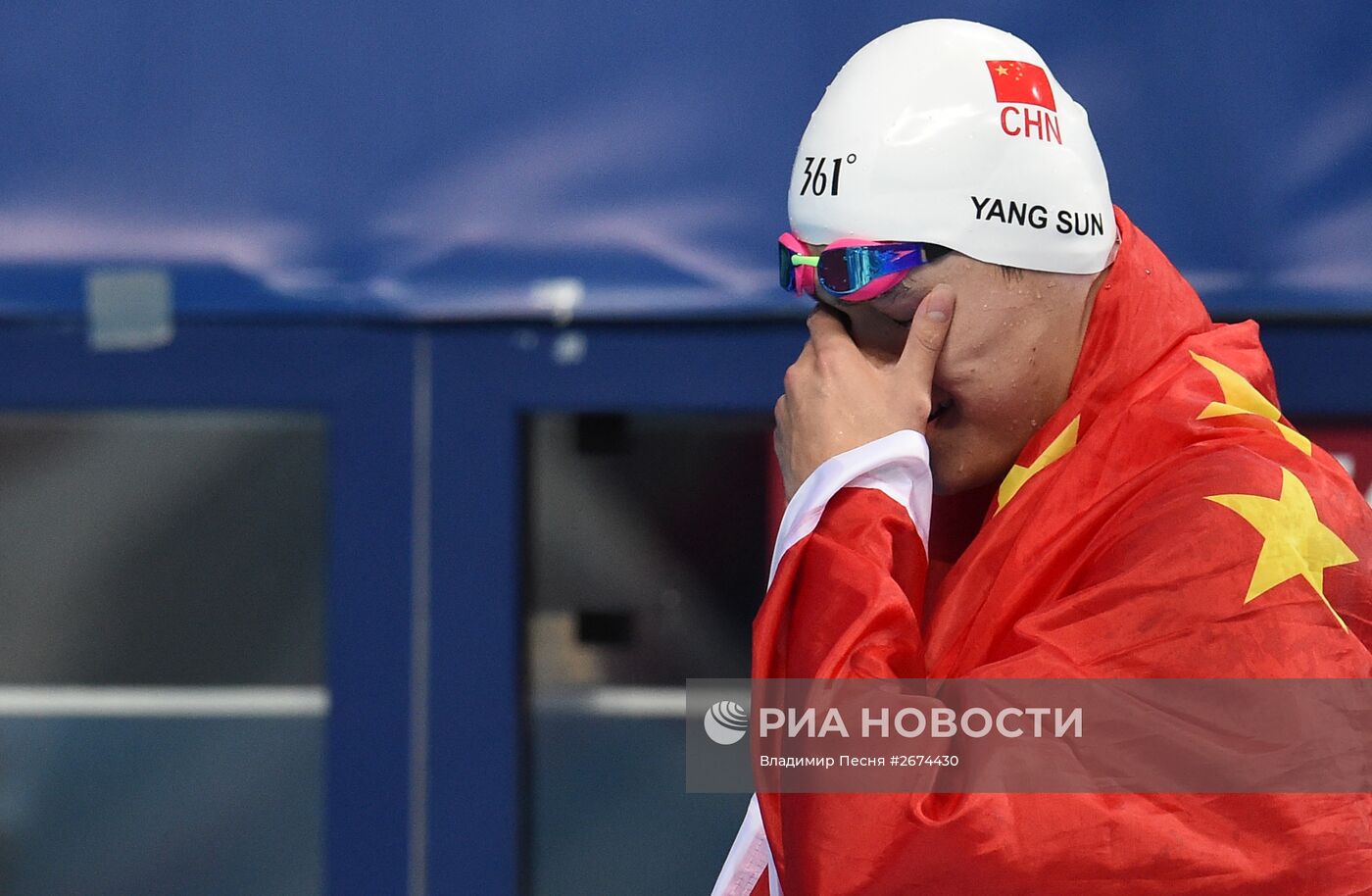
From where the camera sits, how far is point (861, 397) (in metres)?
0.95

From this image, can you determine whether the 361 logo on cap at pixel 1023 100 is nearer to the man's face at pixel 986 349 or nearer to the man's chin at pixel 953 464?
the man's face at pixel 986 349

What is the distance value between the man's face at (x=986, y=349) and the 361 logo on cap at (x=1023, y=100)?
3.7 inches

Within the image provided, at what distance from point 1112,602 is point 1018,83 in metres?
0.36

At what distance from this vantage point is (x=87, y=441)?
1.97 m

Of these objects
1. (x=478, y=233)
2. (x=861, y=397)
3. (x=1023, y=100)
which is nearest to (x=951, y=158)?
(x=1023, y=100)

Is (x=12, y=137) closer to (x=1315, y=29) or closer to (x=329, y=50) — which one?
(x=329, y=50)

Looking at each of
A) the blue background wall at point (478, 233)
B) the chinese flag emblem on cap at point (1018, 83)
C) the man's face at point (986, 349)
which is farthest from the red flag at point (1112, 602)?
the blue background wall at point (478, 233)

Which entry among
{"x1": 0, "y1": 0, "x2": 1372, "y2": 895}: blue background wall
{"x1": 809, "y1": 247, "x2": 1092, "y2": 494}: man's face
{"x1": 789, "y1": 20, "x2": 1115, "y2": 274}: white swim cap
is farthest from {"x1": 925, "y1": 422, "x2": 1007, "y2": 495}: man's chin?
{"x1": 0, "y1": 0, "x2": 1372, "y2": 895}: blue background wall

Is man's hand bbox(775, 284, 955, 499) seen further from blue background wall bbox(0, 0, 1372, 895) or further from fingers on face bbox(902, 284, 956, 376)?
blue background wall bbox(0, 0, 1372, 895)

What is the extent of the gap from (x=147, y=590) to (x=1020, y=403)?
4.58 ft

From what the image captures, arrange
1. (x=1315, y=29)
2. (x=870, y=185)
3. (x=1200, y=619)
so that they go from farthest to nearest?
(x=1315, y=29) < (x=870, y=185) < (x=1200, y=619)

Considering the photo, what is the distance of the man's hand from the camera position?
940 mm

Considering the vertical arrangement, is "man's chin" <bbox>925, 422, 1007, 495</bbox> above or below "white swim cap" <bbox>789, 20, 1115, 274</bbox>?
below

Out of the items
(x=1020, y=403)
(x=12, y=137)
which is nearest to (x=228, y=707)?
(x=12, y=137)
